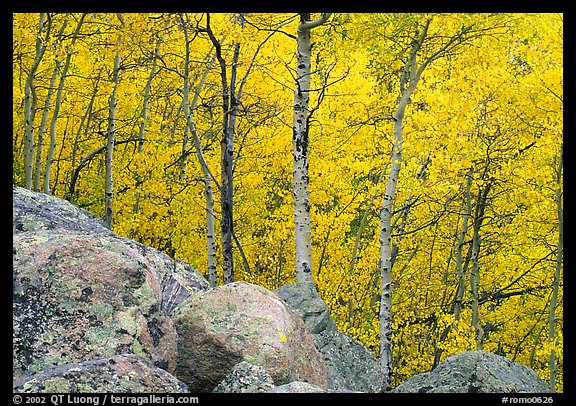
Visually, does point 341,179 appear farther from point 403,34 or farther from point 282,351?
point 282,351

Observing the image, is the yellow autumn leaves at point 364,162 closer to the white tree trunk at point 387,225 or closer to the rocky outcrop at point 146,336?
the white tree trunk at point 387,225

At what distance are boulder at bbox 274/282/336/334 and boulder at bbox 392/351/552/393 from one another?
7.07ft

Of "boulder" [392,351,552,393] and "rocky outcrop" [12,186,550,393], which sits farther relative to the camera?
"boulder" [392,351,552,393]

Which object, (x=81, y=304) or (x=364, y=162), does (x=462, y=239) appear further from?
(x=81, y=304)

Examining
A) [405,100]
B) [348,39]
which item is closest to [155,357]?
[405,100]

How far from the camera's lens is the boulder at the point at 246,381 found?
511 cm

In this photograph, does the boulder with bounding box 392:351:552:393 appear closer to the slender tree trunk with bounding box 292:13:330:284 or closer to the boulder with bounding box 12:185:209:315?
the boulder with bounding box 12:185:209:315

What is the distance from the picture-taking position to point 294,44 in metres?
17.7

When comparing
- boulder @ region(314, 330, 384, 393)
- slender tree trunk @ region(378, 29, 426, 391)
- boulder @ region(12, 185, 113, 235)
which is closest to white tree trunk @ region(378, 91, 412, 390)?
slender tree trunk @ region(378, 29, 426, 391)

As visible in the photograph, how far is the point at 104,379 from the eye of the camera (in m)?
4.61

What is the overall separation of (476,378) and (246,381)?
2505mm

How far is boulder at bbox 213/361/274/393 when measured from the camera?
5113mm

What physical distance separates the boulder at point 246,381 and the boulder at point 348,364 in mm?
3030

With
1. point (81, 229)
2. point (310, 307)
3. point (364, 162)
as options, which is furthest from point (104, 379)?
point (364, 162)
